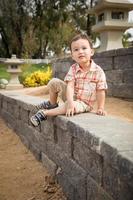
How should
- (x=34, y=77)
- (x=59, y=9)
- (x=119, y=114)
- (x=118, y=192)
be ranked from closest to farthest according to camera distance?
(x=118, y=192)
(x=119, y=114)
(x=34, y=77)
(x=59, y=9)

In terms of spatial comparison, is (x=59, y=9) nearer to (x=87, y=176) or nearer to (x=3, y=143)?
(x=3, y=143)

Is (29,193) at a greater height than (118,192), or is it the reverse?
(118,192)

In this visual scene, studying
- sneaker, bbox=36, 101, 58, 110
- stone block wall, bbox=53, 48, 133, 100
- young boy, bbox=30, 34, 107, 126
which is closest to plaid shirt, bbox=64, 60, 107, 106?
young boy, bbox=30, 34, 107, 126

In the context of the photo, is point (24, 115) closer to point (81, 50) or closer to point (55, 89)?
point (55, 89)

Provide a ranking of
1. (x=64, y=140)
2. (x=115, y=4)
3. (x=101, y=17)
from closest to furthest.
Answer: (x=64, y=140), (x=115, y=4), (x=101, y=17)

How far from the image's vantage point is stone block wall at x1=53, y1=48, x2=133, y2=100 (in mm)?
6729

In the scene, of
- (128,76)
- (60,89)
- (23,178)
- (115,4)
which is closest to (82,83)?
(60,89)

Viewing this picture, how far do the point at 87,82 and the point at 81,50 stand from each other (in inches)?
13.3

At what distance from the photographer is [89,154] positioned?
8.91 feet

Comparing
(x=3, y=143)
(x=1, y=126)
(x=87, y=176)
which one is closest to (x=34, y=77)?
(x=1, y=126)

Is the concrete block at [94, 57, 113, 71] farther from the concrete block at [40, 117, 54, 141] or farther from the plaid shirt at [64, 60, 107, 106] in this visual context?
the plaid shirt at [64, 60, 107, 106]

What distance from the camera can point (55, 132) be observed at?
3865 millimetres

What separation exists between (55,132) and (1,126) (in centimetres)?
387

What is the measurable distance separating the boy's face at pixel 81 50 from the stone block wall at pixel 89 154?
57cm
